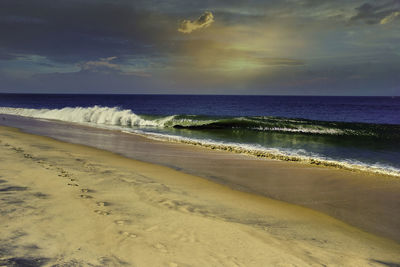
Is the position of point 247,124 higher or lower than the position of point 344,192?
higher

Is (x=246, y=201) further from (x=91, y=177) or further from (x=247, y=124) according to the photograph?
(x=247, y=124)

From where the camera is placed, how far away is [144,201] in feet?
19.1

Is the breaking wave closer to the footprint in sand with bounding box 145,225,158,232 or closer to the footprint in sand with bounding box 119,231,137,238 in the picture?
the footprint in sand with bounding box 145,225,158,232

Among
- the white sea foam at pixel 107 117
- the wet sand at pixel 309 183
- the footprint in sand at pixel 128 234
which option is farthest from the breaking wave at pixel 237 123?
the footprint in sand at pixel 128 234

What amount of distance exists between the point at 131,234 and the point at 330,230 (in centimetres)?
366

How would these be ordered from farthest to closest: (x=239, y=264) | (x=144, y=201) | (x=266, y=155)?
(x=266, y=155), (x=144, y=201), (x=239, y=264)

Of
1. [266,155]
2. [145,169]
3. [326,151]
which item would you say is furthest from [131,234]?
[326,151]

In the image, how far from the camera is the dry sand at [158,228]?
3.61m

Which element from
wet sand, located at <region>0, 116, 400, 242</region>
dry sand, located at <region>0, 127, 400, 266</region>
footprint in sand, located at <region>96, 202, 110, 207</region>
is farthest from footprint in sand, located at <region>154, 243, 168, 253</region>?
wet sand, located at <region>0, 116, 400, 242</region>

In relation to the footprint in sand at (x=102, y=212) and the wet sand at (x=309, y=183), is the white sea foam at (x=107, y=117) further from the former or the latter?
the footprint in sand at (x=102, y=212)

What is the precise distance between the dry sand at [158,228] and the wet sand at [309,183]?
2.09 ft

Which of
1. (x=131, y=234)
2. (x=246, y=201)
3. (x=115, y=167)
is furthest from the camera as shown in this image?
(x=115, y=167)

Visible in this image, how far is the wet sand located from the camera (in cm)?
595

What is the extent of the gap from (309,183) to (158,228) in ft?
18.3
